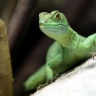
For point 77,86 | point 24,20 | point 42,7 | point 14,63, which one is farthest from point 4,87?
point 42,7

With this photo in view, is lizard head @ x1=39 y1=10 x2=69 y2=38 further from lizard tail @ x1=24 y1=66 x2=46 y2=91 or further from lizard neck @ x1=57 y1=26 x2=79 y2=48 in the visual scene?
lizard tail @ x1=24 y1=66 x2=46 y2=91

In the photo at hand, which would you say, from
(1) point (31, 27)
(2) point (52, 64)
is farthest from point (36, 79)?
(1) point (31, 27)

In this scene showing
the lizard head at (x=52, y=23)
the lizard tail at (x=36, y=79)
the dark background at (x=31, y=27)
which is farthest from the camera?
the lizard tail at (x=36, y=79)

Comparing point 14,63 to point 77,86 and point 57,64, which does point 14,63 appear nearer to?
point 57,64

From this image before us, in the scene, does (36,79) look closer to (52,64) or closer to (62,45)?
(52,64)

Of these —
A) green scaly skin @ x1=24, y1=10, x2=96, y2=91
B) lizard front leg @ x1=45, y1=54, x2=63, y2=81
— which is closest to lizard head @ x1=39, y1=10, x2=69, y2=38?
green scaly skin @ x1=24, y1=10, x2=96, y2=91

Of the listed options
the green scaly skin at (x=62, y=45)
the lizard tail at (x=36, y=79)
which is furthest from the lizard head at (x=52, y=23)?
the lizard tail at (x=36, y=79)

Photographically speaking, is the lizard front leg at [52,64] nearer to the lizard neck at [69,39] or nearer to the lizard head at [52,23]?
the lizard neck at [69,39]
